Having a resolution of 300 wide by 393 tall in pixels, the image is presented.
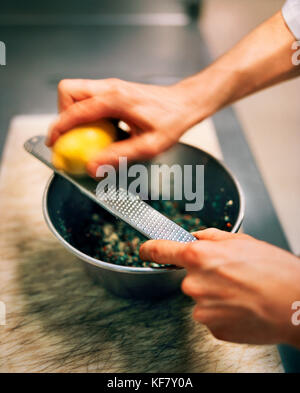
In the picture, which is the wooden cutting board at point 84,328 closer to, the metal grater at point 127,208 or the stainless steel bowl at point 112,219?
the stainless steel bowl at point 112,219

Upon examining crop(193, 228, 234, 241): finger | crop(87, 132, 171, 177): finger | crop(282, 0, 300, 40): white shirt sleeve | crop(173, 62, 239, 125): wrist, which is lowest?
crop(193, 228, 234, 241): finger

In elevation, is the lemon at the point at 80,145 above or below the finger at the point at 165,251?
above

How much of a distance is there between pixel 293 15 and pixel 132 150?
363 mm

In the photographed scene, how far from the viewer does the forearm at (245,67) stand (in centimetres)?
60

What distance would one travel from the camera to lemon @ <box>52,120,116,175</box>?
1.71 feet

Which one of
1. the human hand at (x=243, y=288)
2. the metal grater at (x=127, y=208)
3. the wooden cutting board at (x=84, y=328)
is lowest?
the wooden cutting board at (x=84, y=328)

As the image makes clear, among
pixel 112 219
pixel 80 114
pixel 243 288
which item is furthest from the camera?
pixel 112 219

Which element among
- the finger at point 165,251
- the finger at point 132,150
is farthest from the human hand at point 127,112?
the finger at point 165,251

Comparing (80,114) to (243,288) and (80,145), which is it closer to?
(80,145)

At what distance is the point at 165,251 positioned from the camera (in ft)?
1.44

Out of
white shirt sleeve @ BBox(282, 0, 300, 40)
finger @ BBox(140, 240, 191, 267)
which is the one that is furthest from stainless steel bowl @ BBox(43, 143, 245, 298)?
white shirt sleeve @ BBox(282, 0, 300, 40)

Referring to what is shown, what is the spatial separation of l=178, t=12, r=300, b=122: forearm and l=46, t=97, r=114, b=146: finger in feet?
0.52

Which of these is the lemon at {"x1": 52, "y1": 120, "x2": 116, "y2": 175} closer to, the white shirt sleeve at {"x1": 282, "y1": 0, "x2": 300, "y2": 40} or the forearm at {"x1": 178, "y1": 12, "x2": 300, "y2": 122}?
the forearm at {"x1": 178, "y1": 12, "x2": 300, "y2": 122}

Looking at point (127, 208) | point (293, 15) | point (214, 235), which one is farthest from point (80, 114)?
point (293, 15)
